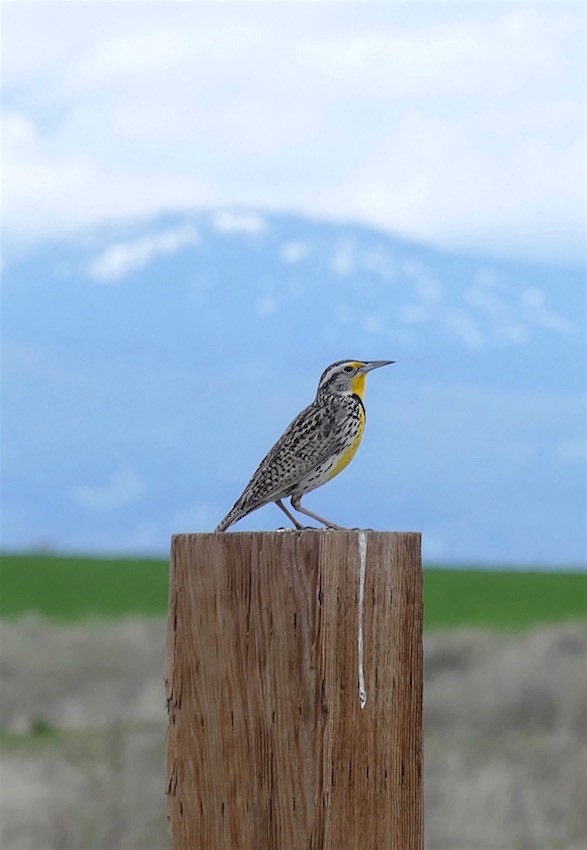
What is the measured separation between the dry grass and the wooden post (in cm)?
581

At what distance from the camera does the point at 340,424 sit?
4.90 meters

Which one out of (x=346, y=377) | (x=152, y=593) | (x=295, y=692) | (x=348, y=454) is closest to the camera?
(x=295, y=692)

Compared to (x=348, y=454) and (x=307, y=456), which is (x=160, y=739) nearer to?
Answer: (x=348, y=454)

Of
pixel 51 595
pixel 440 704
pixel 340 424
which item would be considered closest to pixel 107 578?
pixel 51 595

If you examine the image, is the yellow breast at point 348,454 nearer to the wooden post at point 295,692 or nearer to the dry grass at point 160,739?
Result: the wooden post at point 295,692

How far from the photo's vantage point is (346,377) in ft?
17.5

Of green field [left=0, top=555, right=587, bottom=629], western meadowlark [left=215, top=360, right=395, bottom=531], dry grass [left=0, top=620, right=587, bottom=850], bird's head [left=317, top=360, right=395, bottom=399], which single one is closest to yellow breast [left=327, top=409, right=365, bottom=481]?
western meadowlark [left=215, top=360, right=395, bottom=531]

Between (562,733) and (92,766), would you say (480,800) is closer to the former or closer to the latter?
(92,766)

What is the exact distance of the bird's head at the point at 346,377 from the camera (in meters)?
5.27

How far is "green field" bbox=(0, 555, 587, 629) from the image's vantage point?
29.1 meters

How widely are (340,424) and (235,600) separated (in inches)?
73.4

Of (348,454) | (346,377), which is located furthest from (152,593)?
(348,454)

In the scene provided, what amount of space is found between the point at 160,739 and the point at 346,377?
19.4ft

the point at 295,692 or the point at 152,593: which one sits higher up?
the point at 152,593
